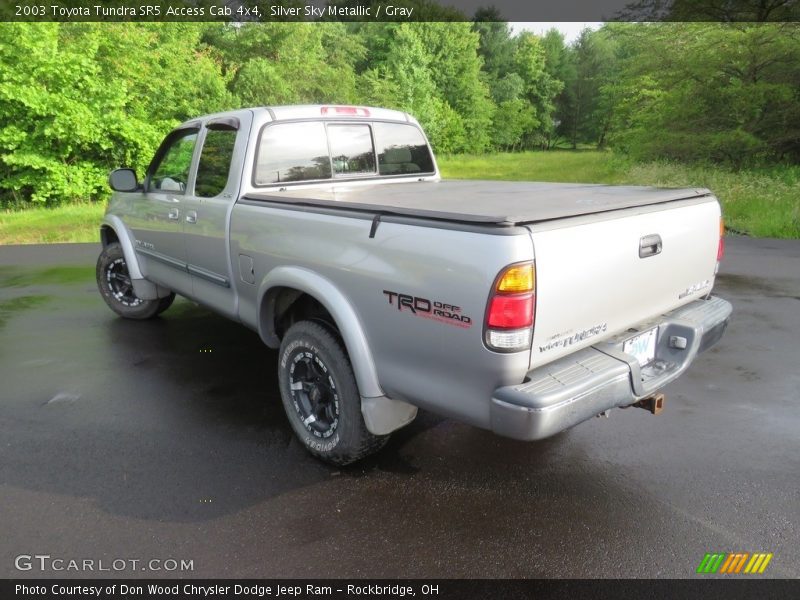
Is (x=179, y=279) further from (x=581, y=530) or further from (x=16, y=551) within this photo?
(x=581, y=530)

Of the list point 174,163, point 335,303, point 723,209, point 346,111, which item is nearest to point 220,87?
point 723,209

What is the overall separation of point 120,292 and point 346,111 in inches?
134

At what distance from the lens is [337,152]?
4602mm

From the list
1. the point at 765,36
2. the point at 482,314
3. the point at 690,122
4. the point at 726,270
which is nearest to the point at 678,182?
the point at 690,122

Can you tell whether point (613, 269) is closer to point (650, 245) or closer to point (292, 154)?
point (650, 245)

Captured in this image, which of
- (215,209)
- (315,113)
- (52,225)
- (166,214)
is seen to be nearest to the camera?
(215,209)

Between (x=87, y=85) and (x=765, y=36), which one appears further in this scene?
(x=765, y=36)

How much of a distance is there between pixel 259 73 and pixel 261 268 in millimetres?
26563

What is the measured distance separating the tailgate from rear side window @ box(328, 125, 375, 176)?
2435 millimetres

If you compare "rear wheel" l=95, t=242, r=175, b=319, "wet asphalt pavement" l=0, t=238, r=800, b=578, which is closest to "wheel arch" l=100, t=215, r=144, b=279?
"rear wheel" l=95, t=242, r=175, b=319

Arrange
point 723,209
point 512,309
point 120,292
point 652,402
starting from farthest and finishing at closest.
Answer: point 723,209 → point 120,292 → point 652,402 → point 512,309

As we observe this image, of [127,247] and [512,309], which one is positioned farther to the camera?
[127,247]

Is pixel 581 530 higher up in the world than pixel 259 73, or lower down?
lower down

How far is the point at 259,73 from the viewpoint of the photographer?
27.4 metres
